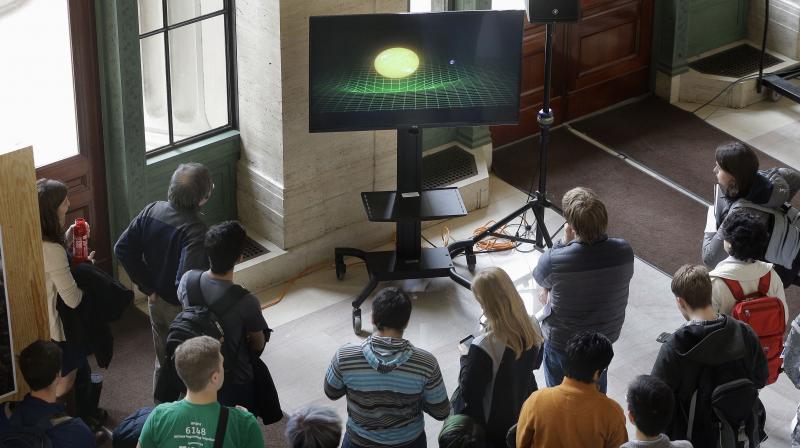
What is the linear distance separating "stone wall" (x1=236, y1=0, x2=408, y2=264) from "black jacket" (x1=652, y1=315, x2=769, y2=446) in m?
2.87

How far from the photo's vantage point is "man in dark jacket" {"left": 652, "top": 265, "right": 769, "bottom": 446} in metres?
5.00

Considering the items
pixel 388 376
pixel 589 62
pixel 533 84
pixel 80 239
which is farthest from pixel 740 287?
pixel 589 62

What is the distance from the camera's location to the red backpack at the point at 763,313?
5395 mm

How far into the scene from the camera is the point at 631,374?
668 cm

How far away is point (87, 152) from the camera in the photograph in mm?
6855

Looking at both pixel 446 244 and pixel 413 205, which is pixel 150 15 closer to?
pixel 413 205

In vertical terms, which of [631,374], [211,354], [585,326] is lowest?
[631,374]

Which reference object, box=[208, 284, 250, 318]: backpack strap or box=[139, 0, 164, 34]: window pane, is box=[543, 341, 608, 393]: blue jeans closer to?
box=[208, 284, 250, 318]: backpack strap

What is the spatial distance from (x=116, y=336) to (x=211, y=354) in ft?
8.71

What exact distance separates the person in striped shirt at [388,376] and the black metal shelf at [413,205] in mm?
2306

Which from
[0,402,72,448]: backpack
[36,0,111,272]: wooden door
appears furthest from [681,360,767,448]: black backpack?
[36,0,111,272]: wooden door

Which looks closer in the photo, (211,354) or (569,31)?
(211,354)

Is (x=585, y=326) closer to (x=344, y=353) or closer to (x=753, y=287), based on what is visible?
(x=753, y=287)

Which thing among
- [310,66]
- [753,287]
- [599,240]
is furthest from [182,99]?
[753,287]
